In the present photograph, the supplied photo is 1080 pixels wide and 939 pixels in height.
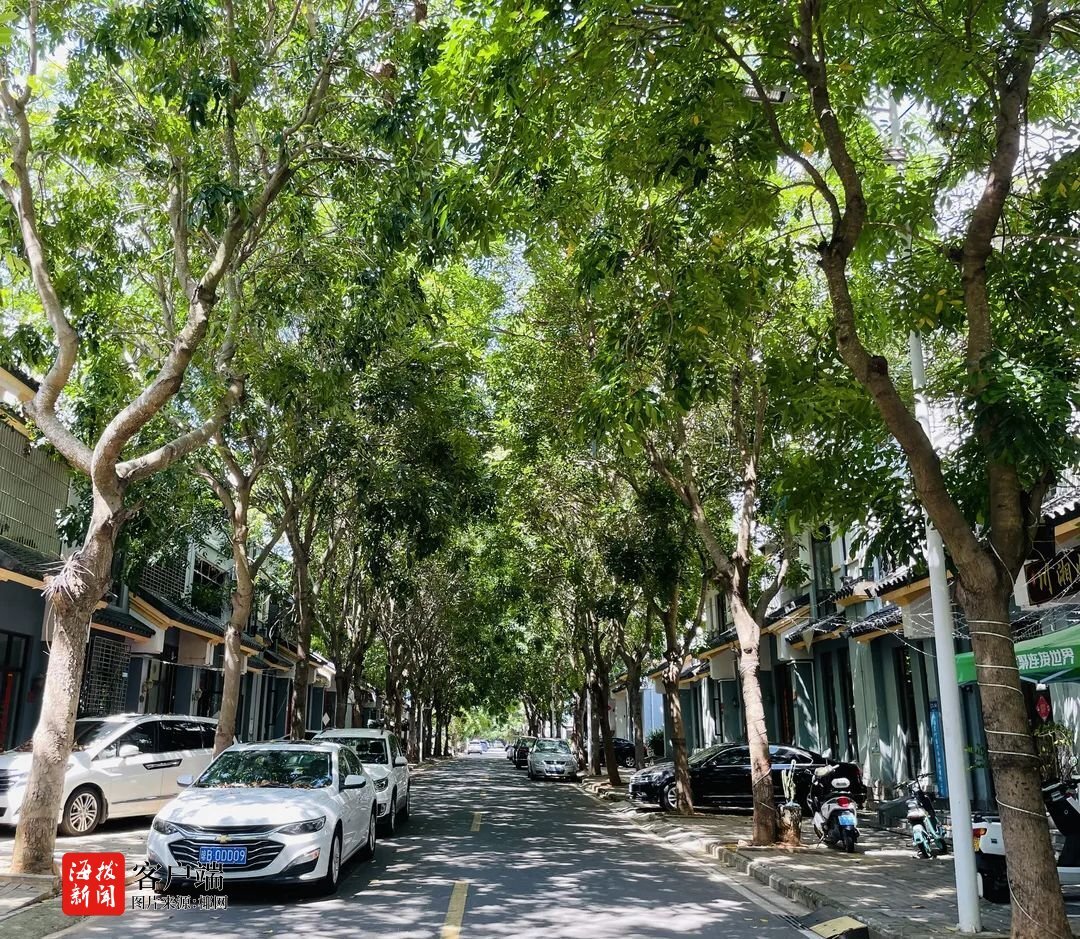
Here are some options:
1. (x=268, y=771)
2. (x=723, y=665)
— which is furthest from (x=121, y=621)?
(x=723, y=665)

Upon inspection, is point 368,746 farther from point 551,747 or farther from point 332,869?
point 551,747

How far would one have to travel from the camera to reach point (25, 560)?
1609 centimetres

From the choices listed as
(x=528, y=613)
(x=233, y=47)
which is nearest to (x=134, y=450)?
(x=233, y=47)

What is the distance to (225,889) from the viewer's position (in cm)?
899

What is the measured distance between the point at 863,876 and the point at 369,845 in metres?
6.05

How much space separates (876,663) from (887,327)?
41.3 ft

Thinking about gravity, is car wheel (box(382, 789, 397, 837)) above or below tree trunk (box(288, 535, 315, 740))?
below

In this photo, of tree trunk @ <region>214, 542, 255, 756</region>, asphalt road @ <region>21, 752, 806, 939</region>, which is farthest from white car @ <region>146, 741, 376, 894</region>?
tree trunk @ <region>214, 542, 255, 756</region>

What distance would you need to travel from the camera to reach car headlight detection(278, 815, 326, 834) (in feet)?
28.9

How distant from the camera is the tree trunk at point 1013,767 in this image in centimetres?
632

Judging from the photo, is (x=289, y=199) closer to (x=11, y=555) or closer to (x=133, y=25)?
(x=133, y=25)

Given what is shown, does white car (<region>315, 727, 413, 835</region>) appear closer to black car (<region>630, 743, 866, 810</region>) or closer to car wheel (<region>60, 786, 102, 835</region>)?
car wheel (<region>60, 786, 102, 835</region>)

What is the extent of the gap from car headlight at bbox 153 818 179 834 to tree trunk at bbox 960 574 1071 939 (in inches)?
276

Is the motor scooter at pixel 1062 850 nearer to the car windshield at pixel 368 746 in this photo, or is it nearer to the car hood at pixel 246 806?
the car hood at pixel 246 806
